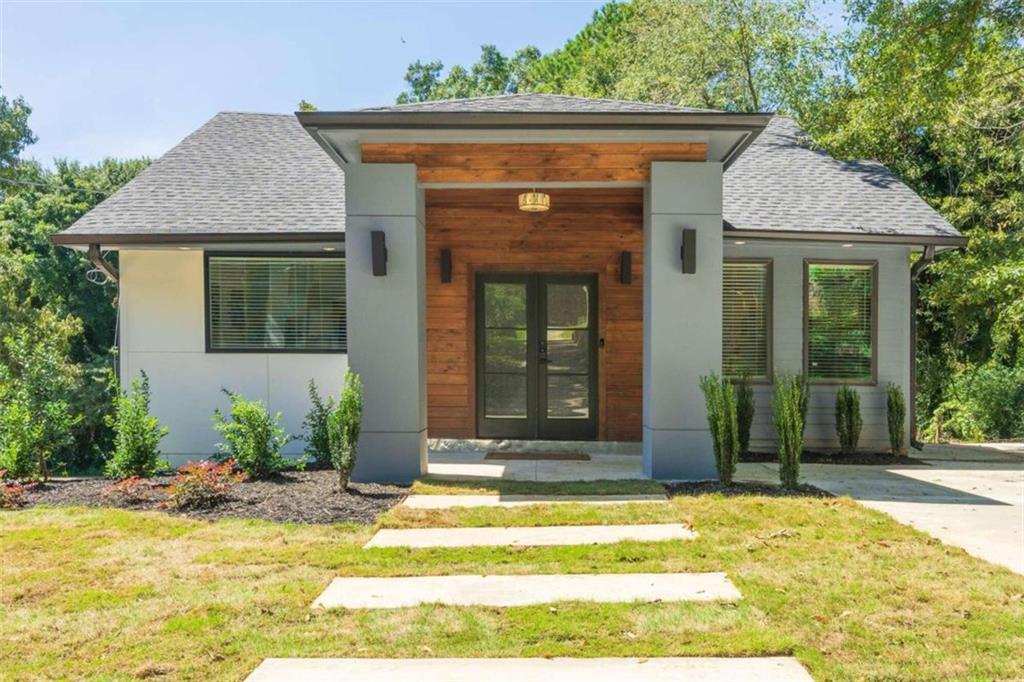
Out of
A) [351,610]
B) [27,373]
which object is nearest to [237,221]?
[27,373]

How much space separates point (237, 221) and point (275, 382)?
187 centimetres

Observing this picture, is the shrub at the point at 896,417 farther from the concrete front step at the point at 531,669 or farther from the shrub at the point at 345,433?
the concrete front step at the point at 531,669

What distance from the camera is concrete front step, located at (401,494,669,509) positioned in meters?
5.89

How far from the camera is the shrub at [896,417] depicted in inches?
337

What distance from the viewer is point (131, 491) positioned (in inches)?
242

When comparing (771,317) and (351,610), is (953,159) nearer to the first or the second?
(771,317)

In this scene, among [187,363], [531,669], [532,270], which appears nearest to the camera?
[531,669]

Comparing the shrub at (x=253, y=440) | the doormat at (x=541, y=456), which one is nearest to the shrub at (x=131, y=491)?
the shrub at (x=253, y=440)

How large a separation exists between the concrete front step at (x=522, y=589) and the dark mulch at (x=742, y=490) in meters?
2.16

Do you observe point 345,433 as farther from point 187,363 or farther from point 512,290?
point 512,290

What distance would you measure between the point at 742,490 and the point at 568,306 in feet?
11.4

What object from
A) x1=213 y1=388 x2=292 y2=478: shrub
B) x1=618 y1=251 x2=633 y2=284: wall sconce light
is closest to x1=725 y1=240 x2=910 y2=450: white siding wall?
x1=618 y1=251 x2=633 y2=284: wall sconce light

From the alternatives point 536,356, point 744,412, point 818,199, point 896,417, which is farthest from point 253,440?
point 818,199

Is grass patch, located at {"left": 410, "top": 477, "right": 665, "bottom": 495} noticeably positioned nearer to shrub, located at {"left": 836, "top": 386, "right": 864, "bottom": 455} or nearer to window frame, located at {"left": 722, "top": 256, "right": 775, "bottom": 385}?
window frame, located at {"left": 722, "top": 256, "right": 775, "bottom": 385}
